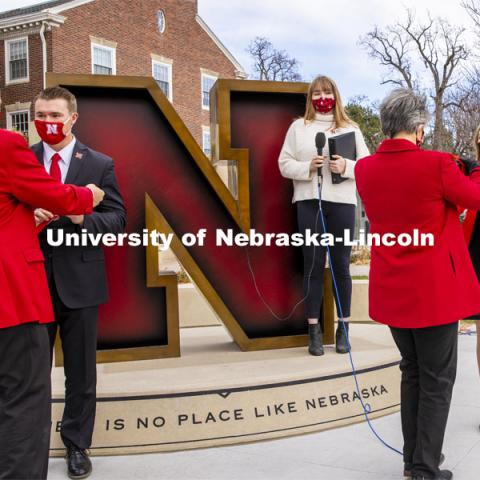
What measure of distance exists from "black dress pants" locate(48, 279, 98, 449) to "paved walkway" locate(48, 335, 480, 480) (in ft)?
0.79

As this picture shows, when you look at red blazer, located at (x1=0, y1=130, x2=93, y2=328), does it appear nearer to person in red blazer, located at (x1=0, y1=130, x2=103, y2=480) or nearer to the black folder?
person in red blazer, located at (x1=0, y1=130, x2=103, y2=480)

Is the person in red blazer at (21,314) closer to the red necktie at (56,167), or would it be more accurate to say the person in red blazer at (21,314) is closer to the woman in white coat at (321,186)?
the red necktie at (56,167)

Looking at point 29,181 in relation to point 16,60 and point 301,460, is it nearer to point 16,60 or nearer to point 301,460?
point 301,460

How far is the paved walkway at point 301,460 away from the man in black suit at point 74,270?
0.86 ft

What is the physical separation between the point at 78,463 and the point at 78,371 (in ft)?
1.60

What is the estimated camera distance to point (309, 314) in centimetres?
484

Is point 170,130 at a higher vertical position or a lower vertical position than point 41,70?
lower

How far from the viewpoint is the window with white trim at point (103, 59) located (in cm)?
2369

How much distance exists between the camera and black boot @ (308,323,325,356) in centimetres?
477

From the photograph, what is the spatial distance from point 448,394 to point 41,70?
22097 millimetres

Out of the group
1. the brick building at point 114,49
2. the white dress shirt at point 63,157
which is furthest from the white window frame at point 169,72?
the white dress shirt at point 63,157

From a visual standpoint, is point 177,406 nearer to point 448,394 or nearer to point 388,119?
point 448,394

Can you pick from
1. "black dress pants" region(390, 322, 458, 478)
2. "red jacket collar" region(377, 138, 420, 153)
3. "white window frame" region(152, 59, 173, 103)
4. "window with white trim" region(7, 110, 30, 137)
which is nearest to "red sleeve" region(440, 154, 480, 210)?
"red jacket collar" region(377, 138, 420, 153)


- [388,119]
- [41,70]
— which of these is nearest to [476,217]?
[388,119]
